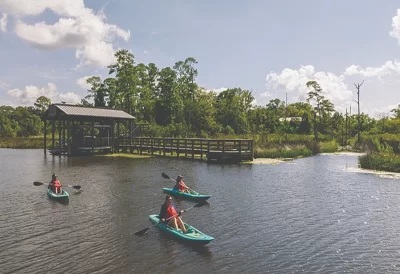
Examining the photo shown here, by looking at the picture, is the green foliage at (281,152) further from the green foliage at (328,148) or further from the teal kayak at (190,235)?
the teal kayak at (190,235)

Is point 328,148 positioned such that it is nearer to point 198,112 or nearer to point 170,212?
point 198,112

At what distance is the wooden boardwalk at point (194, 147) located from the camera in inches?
1406

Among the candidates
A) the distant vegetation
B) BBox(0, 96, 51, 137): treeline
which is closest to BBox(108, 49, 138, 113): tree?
the distant vegetation

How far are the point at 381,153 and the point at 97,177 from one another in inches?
953

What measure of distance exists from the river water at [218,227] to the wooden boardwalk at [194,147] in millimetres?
10581

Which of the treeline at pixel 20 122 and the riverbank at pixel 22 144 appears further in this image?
the treeline at pixel 20 122

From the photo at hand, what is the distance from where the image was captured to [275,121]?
7988 centimetres

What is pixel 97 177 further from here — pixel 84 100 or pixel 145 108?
pixel 84 100

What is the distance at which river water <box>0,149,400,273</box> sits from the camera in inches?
402

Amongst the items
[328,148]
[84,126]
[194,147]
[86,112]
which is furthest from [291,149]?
[84,126]

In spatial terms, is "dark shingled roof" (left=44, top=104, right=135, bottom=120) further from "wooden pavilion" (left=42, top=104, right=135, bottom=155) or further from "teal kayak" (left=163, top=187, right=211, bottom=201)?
"teal kayak" (left=163, top=187, right=211, bottom=201)

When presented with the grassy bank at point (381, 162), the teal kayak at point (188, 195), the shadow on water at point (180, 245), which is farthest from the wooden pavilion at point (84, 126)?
the shadow on water at point (180, 245)

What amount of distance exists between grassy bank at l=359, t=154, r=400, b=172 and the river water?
151 inches

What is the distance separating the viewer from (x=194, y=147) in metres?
40.1
